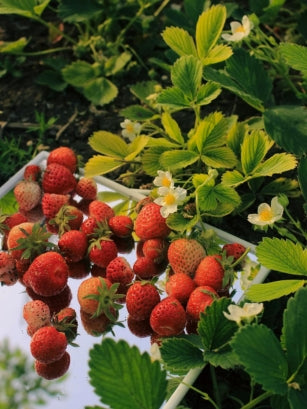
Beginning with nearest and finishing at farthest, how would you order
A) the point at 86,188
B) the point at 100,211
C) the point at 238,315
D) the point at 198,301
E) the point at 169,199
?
the point at 238,315 < the point at 198,301 < the point at 169,199 < the point at 100,211 < the point at 86,188

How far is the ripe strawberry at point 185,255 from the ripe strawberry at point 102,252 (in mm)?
124

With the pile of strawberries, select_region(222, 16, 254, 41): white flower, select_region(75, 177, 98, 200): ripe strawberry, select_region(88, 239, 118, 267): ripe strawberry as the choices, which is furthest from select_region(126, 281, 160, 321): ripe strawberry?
select_region(222, 16, 254, 41): white flower

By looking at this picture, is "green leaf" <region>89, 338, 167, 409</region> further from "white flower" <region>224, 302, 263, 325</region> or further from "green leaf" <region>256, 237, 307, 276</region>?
"green leaf" <region>256, 237, 307, 276</region>

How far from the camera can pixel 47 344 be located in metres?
1.39

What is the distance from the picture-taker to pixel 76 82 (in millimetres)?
2037

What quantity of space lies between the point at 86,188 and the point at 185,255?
Result: 0.35 meters

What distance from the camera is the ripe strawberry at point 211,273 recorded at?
4.72 feet

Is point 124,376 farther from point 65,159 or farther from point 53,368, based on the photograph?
point 65,159

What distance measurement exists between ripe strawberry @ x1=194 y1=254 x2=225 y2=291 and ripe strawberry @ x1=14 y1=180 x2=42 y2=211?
45 cm

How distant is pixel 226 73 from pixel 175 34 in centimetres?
17

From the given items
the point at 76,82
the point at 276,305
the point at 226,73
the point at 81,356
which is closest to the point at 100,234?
the point at 81,356

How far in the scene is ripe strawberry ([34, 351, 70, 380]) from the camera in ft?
4.67

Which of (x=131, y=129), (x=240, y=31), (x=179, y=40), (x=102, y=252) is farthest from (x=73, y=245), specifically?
(x=240, y=31)

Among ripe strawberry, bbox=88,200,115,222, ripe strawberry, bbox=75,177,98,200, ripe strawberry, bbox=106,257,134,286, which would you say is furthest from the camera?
ripe strawberry, bbox=75,177,98,200
